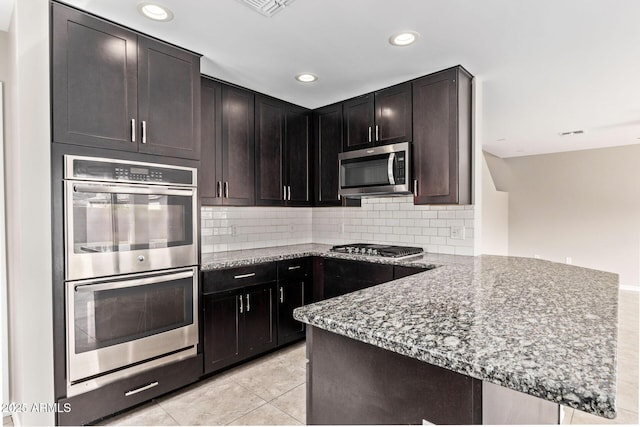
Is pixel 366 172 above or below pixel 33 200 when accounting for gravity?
above

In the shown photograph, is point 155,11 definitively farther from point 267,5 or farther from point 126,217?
point 126,217

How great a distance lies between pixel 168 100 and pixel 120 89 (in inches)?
11.7

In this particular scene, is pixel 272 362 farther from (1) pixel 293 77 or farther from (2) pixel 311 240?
(1) pixel 293 77

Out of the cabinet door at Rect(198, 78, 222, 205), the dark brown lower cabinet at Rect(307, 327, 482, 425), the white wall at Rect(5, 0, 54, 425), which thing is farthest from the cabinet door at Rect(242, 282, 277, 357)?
the dark brown lower cabinet at Rect(307, 327, 482, 425)

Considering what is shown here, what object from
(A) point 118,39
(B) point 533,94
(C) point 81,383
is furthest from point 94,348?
(B) point 533,94

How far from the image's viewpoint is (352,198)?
3.65 meters

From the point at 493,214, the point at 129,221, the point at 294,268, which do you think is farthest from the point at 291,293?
the point at 493,214

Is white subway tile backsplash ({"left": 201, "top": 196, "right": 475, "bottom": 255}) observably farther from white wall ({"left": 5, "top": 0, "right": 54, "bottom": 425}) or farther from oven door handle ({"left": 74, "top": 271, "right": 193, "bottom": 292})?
white wall ({"left": 5, "top": 0, "right": 54, "bottom": 425})

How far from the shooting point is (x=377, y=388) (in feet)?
3.51

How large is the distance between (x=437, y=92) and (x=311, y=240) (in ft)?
7.36

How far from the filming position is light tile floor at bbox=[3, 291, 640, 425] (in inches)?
81.9

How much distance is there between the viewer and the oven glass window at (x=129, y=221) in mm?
1888

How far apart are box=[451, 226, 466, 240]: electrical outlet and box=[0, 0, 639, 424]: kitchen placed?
0.06 m

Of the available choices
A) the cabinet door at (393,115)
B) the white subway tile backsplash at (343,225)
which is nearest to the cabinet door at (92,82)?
the white subway tile backsplash at (343,225)
